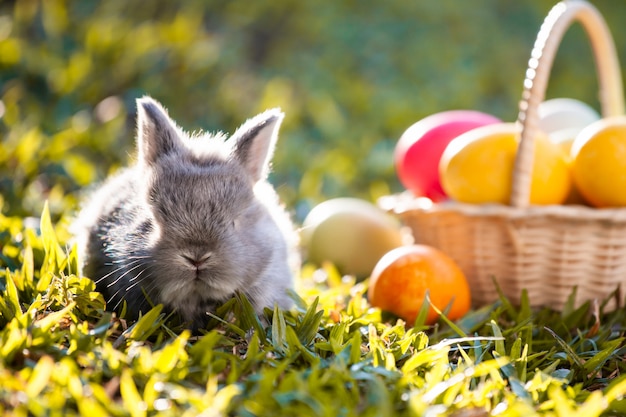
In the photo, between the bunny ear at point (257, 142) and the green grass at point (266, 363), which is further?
the bunny ear at point (257, 142)

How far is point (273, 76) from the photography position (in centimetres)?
756

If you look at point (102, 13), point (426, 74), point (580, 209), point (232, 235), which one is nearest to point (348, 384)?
point (232, 235)

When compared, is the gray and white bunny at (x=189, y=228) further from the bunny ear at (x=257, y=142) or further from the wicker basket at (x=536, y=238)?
the wicker basket at (x=536, y=238)

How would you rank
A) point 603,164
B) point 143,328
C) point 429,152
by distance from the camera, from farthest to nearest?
point 429,152
point 603,164
point 143,328

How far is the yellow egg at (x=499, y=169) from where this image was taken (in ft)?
10.6

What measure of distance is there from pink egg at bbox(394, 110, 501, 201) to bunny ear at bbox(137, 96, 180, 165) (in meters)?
1.60

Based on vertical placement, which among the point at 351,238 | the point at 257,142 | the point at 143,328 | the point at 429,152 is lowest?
the point at 351,238

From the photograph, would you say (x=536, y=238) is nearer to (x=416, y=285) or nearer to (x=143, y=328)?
(x=416, y=285)

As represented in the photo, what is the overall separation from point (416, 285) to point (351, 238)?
104cm

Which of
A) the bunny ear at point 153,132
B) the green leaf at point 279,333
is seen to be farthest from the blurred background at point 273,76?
the green leaf at point 279,333

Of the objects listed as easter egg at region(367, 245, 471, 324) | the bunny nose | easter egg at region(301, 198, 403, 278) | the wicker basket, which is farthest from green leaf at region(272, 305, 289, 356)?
easter egg at region(301, 198, 403, 278)

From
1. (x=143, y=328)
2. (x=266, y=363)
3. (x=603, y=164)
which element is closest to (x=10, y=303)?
(x=143, y=328)

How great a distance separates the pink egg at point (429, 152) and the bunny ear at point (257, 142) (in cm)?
122

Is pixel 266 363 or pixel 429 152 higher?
pixel 429 152
